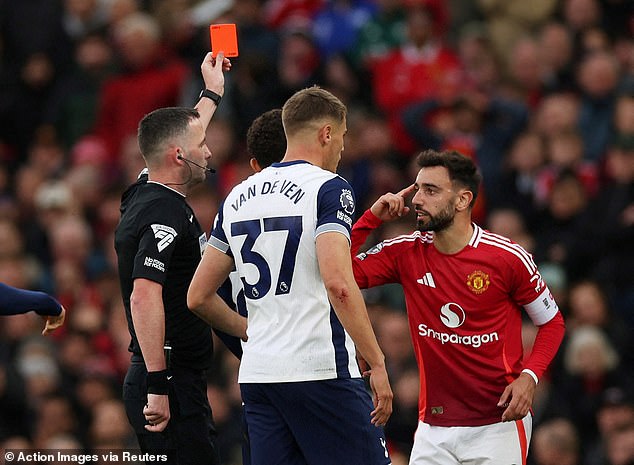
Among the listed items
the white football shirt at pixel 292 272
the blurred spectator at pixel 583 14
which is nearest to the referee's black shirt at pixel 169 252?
the white football shirt at pixel 292 272

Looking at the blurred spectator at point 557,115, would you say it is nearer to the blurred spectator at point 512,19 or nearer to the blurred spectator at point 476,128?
the blurred spectator at point 476,128

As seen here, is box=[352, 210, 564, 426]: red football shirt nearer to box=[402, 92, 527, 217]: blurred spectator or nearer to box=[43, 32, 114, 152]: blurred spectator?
box=[402, 92, 527, 217]: blurred spectator

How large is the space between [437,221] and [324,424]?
56.8 inches

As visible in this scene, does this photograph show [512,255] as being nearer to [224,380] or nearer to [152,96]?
[224,380]

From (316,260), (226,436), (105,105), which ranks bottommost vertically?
(226,436)

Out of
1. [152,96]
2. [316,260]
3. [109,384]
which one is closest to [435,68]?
[152,96]

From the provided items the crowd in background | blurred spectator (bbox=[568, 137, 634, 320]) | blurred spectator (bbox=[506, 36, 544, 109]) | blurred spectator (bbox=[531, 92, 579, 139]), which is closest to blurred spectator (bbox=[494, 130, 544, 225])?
the crowd in background

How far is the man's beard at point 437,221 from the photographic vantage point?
7.41 meters

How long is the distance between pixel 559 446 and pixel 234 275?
325 cm

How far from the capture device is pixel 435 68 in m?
12.8

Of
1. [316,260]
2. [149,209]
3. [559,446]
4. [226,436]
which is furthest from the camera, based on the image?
[226,436]

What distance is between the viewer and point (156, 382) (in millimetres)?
6992

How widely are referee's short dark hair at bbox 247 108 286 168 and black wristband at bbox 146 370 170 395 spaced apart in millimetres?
1271

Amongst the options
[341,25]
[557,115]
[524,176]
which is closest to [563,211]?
[524,176]
